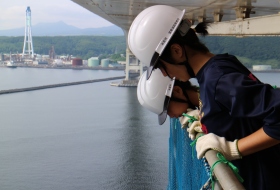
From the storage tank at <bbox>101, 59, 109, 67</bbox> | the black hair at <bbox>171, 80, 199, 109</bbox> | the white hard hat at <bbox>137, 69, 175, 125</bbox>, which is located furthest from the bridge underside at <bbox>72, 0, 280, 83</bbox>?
the storage tank at <bbox>101, 59, 109, 67</bbox>

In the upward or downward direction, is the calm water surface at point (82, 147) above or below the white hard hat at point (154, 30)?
below

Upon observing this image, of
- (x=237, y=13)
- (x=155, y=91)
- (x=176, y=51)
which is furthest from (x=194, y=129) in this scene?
(x=237, y=13)

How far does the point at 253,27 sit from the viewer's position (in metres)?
3.15

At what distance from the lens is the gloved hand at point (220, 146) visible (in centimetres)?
61

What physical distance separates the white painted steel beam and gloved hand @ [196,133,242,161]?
7.57ft

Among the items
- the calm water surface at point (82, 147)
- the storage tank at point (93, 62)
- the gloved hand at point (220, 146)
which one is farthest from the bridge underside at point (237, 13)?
the storage tank at point (93, 62)

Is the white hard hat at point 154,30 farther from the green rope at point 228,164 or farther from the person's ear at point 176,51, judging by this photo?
the green rope at point 228,164

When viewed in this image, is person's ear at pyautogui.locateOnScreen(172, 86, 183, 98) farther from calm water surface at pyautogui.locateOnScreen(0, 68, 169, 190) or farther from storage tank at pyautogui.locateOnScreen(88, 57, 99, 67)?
storage tank at pyautogui.locateOnScreen(88, 57, 99, 67)

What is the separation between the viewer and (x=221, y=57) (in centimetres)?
65

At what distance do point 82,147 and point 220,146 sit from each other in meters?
11.9

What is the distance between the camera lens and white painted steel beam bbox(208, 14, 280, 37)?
9.24ft

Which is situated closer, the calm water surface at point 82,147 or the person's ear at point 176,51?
the person's ear at point 176,51

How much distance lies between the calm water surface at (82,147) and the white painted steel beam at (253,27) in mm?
6029

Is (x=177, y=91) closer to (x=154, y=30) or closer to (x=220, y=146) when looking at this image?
(x=154, y=30)
